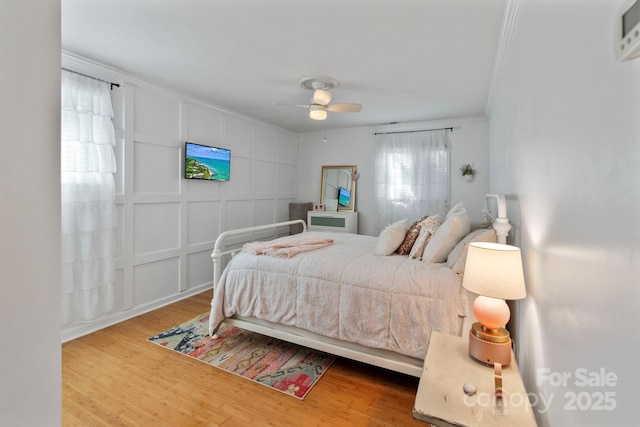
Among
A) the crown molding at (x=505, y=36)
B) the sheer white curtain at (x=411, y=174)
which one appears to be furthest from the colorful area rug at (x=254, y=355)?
the sheer white curtain at (x=411, y=174)

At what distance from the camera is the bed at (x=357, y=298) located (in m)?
1.96

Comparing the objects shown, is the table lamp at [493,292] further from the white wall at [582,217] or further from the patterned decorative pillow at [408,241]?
the patterned decorative pillow at [408,241]

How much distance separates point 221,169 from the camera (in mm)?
4172

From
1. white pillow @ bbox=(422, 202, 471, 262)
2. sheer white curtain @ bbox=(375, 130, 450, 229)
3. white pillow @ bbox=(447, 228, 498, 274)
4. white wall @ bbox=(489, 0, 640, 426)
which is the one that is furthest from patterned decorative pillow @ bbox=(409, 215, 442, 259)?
sheer white curtain @ bbox=(375, 130, 450, 229)

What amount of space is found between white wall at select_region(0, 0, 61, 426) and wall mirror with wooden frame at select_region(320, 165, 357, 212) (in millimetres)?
4972

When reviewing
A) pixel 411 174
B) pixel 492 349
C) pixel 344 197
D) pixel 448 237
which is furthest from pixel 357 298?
pixel 344 197

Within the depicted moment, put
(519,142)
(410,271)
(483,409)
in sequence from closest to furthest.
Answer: (483,409) < (519,142) < (410,271)

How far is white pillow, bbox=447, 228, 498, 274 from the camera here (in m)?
1.93

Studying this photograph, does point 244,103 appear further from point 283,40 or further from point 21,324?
point 21,324

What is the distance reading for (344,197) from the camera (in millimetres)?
5516

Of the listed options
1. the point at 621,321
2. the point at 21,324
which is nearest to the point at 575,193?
the point at 621,321

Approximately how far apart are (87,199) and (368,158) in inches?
160

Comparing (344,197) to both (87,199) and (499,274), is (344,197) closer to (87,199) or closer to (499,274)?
(87,199)

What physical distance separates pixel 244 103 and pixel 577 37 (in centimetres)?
374
